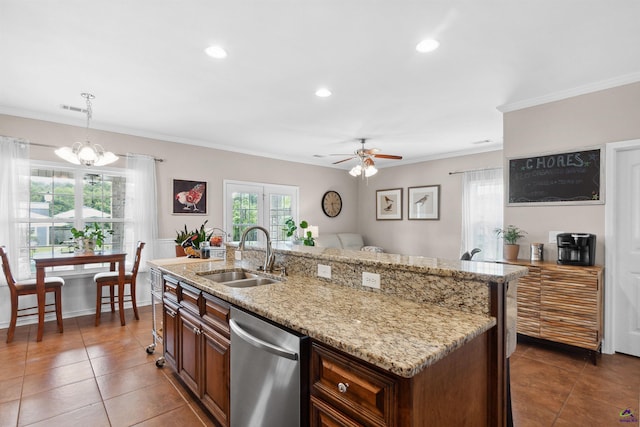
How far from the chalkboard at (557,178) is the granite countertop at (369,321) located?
2.70 metres

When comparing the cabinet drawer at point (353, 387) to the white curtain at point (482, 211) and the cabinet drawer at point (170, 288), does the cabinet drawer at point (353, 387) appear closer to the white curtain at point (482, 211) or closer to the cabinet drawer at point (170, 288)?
the cabinet drawer at point (170, 288)

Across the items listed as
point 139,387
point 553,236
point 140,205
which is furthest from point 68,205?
point 553,236

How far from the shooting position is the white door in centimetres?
298

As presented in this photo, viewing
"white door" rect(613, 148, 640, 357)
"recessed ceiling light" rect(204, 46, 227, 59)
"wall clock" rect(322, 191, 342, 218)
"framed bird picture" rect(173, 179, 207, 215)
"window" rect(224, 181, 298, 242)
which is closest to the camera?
"recessed ceiling light" rect(204, 46, 227, 59)

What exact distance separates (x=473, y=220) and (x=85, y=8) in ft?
19.0

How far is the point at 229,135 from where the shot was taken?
16.2 feet

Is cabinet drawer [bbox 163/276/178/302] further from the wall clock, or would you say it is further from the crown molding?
the wall clock

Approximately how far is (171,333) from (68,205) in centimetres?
291

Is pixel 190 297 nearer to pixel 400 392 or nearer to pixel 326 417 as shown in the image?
pixel 326 417

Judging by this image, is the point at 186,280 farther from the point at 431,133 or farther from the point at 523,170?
the point at 431,133

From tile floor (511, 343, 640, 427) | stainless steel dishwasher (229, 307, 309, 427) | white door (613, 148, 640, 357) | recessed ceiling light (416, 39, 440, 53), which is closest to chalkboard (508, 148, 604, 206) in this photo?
white door (613, 148, 640, 357)

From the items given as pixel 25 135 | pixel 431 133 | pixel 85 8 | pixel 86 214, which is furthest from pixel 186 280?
pixel 431 133

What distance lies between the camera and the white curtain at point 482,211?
215 inches

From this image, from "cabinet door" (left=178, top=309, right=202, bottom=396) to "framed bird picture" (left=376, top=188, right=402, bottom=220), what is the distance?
5.48 meters
